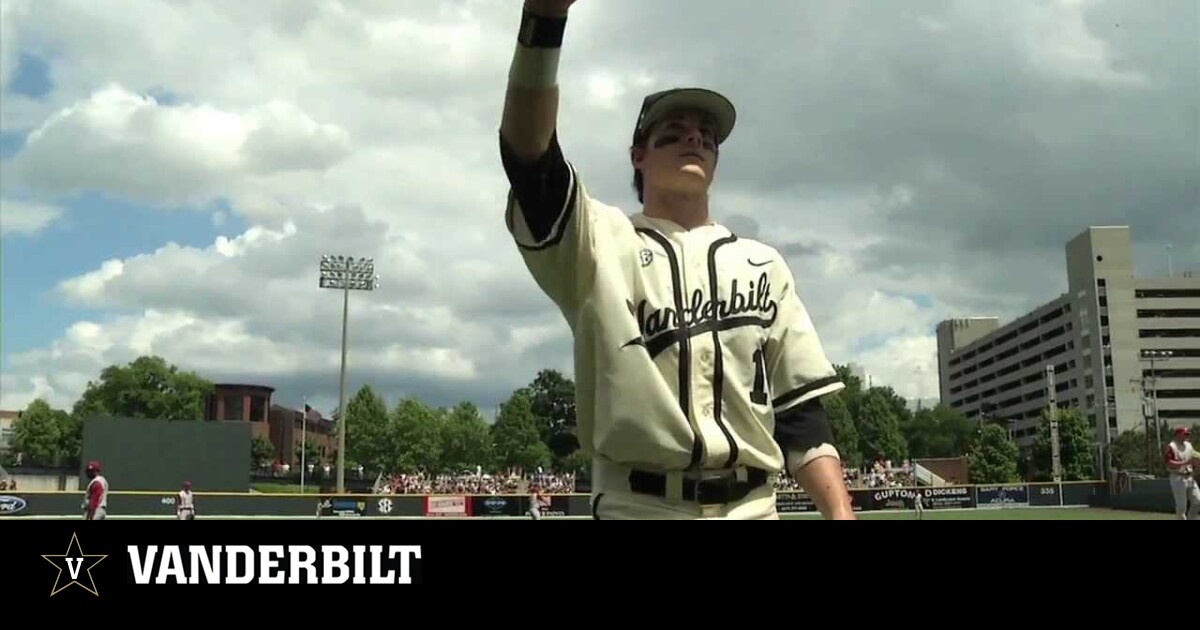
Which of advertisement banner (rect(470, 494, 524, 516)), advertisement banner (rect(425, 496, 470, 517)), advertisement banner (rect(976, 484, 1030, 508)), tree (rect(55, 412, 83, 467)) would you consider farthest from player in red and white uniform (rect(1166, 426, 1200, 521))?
tree (rect(55, 412, 83, 467))

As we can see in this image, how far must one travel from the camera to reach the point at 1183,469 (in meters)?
15.6

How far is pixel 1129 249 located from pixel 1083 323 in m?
12.5

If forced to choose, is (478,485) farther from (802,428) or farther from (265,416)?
(265,416)

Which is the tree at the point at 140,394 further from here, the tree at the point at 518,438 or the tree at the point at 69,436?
the tree at the point at 518,438

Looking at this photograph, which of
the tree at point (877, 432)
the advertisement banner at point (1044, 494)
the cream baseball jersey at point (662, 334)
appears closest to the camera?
the cream baseball jersey at point (662, 334)

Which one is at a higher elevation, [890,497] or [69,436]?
[69,436]

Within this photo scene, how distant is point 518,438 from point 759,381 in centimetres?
6664

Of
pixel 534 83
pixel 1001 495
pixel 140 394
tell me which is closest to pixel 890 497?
pixel 1001 495

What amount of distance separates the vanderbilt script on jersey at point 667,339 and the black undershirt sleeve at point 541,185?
2 centimetres

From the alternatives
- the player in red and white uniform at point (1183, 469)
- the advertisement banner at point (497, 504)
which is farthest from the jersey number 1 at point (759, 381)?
the advertisement banner at point (497, 504)

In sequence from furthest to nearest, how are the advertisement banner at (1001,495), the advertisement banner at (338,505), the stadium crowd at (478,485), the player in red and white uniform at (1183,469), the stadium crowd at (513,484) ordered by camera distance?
the stadium crowd at (513,484) < the stadium crowd at (478,485) < the advertisement banner at (1001,495) < the advertisement banner at (338,505) < the player in red and white uniform at (1183,469)

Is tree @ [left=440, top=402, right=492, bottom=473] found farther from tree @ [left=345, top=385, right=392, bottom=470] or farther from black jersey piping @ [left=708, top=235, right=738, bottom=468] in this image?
black jersey piping @ [left=708, top=235, right=738, bottom=468]

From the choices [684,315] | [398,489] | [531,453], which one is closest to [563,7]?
[684,315]

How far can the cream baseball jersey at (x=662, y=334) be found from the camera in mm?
2145
